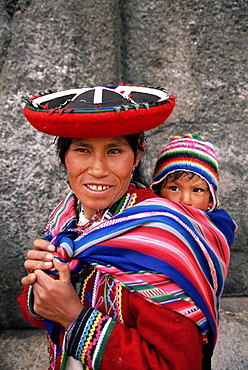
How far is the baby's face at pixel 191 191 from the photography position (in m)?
1.84

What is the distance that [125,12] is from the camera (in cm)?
287

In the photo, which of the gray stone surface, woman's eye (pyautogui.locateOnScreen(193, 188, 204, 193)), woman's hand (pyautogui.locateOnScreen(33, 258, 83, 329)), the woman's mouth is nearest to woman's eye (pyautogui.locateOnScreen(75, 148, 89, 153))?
the woman's mouth

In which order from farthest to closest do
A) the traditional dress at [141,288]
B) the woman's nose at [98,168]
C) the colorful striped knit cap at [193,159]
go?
1. the colorful striped knit cap at [193,159]
2. the woman's nose at [98,168]
3. the traditional dress at [141,288]

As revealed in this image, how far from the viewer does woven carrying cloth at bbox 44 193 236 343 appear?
1.21 metres

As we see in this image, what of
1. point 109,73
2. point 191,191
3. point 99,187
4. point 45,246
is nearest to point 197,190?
point 191,191

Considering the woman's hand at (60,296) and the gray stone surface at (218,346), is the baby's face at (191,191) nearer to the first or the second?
the woman's hand at (60,296)

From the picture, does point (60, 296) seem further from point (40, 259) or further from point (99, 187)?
point (99, 187)

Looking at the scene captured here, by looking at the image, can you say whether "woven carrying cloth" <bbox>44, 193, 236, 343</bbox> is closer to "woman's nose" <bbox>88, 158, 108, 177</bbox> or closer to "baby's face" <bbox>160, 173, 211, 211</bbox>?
"woman's nose" <bbox>88, 158, 108, 177</bbox>

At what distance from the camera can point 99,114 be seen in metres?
1.18

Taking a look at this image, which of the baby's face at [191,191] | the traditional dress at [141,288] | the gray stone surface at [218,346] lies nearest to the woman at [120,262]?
the traditional dress at [141,288]

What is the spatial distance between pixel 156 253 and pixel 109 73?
1892mm

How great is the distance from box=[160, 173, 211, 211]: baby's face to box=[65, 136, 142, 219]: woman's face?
1.76ft

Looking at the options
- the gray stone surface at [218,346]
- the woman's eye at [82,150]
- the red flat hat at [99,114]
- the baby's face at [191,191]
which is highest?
the red flat hat at [99,114]

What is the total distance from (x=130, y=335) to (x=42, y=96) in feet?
3.08
